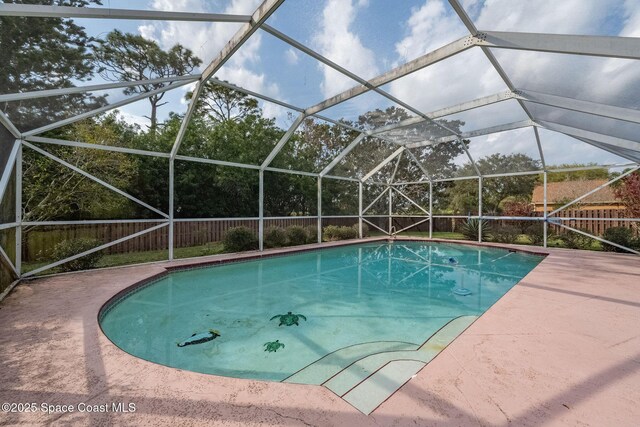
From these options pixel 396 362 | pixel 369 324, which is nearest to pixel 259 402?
pixel 396 362

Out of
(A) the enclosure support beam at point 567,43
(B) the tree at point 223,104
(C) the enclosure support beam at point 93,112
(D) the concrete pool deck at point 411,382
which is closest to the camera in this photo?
(D) the concrete pool deck at point 411,382

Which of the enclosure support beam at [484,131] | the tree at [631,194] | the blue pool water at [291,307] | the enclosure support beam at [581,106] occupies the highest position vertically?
the enclosure support beam at [484,131]

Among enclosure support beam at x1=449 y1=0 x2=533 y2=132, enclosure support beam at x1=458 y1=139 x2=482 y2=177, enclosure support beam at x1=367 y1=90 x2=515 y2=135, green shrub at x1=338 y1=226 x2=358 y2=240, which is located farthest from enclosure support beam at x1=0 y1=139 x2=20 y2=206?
enclosure support beam at x1=458 y1=139 x2=482 y2=177

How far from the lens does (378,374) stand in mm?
2363

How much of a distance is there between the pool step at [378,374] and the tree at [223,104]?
12.8m

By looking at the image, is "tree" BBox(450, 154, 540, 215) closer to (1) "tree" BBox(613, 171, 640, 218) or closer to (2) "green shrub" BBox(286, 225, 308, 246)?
(1) "tree" BBox(613, 171, 640, 218)

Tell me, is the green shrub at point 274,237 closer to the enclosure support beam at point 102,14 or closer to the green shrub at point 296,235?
the green shrub at point 296,235

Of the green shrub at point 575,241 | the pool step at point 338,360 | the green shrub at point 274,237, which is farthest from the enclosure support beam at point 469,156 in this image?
the pool step at point 338,360

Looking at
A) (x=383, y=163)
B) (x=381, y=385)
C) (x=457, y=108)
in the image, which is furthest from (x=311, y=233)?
(x=381, y=385)

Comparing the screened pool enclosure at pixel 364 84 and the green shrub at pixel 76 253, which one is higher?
the screened pool enclosure at pixel 364 84

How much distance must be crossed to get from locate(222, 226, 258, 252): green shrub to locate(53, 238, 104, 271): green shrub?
131 inches

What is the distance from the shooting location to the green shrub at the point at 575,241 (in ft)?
32.5

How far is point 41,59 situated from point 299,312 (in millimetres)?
4623

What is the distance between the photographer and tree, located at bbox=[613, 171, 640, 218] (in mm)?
9656
